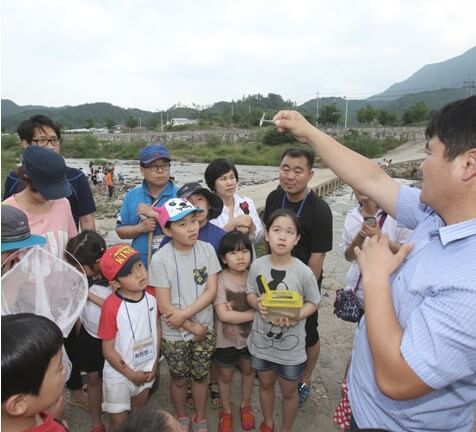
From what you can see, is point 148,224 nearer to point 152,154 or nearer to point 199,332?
point 152,154

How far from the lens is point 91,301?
2273mm

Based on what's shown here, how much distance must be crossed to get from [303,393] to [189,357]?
935 millimetres

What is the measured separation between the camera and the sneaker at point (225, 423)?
2402 mm

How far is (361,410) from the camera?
139 centimetres

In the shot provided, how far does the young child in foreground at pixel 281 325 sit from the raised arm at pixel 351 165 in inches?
22.4

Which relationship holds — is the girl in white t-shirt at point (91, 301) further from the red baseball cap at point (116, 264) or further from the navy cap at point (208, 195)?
the navy cap at point (208, 195)

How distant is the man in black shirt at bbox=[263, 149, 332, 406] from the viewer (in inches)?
102

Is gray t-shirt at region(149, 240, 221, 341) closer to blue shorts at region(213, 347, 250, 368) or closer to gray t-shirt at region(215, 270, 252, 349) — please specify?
gray t-shirt at region(215, 270, 252, 349)

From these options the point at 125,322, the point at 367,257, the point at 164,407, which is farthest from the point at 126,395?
the point at 367,257

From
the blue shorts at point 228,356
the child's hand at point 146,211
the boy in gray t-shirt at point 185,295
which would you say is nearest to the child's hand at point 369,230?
the boy in gray t-shirt at point 185,295

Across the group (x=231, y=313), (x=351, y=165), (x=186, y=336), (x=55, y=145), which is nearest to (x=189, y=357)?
(x=186, y=336)

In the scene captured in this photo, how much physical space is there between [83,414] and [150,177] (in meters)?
1.69

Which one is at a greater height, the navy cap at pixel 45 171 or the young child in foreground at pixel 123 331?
the navy cap at pixel 45 171

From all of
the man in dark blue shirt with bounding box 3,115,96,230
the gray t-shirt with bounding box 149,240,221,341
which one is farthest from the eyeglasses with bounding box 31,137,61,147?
the gray t-shirt with bounding box 149,240,221,341
